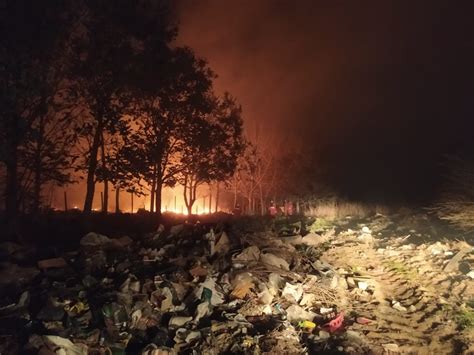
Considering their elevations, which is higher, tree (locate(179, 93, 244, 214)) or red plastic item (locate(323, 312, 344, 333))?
tree (locate(179, 93, 244, 214))

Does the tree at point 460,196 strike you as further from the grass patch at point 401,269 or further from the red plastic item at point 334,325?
the red plastic item at point 334,325

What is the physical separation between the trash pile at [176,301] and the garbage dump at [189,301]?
0.06ft

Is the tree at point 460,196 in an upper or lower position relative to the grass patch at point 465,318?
upper

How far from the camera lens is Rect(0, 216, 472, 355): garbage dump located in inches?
260

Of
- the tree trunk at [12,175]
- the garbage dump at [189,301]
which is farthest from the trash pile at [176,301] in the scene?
the tree trunk at [12,175]

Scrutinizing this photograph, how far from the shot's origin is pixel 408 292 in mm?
9078

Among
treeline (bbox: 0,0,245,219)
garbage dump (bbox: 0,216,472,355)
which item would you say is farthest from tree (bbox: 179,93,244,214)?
garbage dump (bbox: 0,216,472,355)

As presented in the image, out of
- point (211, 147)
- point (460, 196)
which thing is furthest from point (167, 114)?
point (460, 196)

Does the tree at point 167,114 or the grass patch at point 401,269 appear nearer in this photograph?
the grass patch at point 401,269

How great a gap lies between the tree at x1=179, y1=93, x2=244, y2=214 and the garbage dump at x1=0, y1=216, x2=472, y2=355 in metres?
12.1

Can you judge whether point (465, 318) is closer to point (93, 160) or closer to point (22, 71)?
point (22, 71)

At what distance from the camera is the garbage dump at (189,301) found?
6609 mm

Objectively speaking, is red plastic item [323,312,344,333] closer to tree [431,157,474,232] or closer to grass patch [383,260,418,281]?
grass patch [383,260,418,281]

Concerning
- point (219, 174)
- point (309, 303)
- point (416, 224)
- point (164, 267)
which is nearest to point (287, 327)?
point (309, 303)
